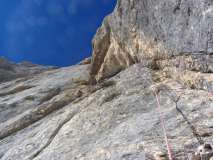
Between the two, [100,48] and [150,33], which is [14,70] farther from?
[150,33]

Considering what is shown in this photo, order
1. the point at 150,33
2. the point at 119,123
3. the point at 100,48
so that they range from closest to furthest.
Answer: the point at 119,123
the point at 150,33
the point at 100,48

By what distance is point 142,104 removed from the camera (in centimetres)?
1047

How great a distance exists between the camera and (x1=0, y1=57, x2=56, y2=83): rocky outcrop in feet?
114

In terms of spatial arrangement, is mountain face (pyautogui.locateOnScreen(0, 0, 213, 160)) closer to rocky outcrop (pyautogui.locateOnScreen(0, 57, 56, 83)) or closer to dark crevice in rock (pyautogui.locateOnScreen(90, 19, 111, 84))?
dark crevice in rock (pyautogui.locateOnScreen(90, 19, 111, 84))

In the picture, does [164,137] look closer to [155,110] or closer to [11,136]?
[155,110]

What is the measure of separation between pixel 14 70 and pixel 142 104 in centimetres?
3314

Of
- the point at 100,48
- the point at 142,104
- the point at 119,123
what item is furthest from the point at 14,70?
the point at 119,123

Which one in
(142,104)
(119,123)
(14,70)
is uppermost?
(14,70)

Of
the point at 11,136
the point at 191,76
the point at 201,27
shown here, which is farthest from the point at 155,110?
the point at 11,136

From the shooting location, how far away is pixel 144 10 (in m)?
12.5

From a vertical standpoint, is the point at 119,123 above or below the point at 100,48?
below

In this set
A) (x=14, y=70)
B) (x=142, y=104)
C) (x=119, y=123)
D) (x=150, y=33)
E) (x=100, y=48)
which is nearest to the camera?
(x=119, y=123)

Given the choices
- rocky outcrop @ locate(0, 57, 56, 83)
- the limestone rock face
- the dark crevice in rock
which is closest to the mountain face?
the limestone rock face

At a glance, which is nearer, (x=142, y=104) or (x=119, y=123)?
(x=119, y=123)
